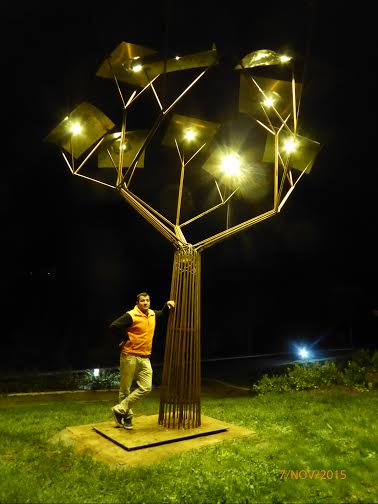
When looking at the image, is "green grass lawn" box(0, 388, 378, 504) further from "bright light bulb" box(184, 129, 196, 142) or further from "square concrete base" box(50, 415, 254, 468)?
"bright light bulb" box(184, 129, 196, 142)

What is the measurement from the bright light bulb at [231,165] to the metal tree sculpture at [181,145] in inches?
10.3

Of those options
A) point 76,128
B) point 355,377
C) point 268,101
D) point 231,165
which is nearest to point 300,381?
point 355,377

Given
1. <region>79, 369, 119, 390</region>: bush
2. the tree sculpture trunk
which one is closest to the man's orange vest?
the tree sculpture trunk

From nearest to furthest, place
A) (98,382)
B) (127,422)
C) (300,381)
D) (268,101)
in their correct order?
(127,422)
(268,101)
(300,381)
(98,382)

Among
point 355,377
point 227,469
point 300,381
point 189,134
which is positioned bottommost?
point 227,469

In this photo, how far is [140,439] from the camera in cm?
577

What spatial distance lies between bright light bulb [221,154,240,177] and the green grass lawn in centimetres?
486

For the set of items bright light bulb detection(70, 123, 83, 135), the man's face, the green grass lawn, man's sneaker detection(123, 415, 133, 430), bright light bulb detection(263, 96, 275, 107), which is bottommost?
the green grass lawn

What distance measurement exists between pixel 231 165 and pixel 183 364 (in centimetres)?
445

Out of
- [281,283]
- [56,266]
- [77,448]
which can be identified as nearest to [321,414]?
[77,448]

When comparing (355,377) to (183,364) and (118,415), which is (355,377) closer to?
(183,364)

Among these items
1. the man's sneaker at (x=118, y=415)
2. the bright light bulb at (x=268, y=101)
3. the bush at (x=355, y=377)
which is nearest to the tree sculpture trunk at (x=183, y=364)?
the man's sneaker at (x=118, y=415)

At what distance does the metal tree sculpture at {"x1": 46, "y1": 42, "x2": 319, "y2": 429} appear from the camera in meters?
6.49

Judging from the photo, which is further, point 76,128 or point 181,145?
point 181,145
